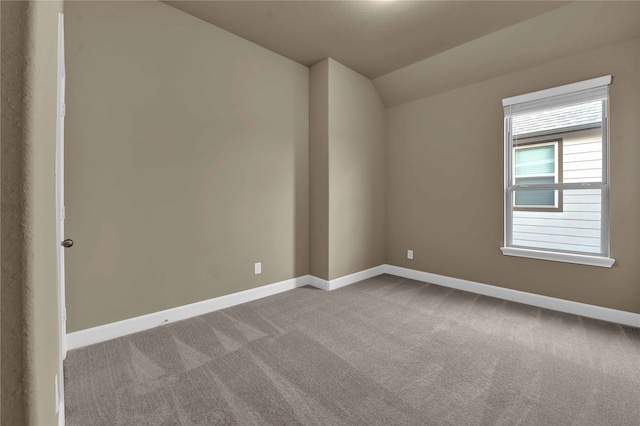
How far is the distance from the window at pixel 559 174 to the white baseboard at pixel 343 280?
1.64m

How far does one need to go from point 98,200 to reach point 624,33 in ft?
14.9

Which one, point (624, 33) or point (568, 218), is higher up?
point (624, 33)

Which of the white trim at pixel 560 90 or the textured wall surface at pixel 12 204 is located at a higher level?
the white trim at pixel 560 90

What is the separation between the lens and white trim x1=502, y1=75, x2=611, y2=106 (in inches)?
102

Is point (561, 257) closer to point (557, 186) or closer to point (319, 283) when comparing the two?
point (557, 186)

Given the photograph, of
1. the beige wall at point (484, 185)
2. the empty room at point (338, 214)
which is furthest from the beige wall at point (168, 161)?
the beige wall at point (484, 185)

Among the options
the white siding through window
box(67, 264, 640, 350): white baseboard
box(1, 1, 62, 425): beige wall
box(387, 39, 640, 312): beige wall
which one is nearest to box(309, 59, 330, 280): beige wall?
box(67, 264, 640, 350): white baseboard

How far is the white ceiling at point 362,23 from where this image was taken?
2.48 metres

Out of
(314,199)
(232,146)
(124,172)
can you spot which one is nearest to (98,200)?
(124,172)

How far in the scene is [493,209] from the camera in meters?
3.30

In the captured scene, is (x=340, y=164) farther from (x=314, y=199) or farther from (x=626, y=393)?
(x=626, y=393)

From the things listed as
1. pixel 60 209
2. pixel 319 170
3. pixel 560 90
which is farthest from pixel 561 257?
pixel 60 209

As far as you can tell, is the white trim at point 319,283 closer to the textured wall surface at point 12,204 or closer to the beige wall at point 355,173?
the beige wall at point 355,173

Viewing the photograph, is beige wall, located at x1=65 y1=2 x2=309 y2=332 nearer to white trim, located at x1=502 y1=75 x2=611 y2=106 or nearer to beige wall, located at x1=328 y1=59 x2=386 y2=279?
beige wall, located at x1=328 y1=59 x2=386 y2=279
